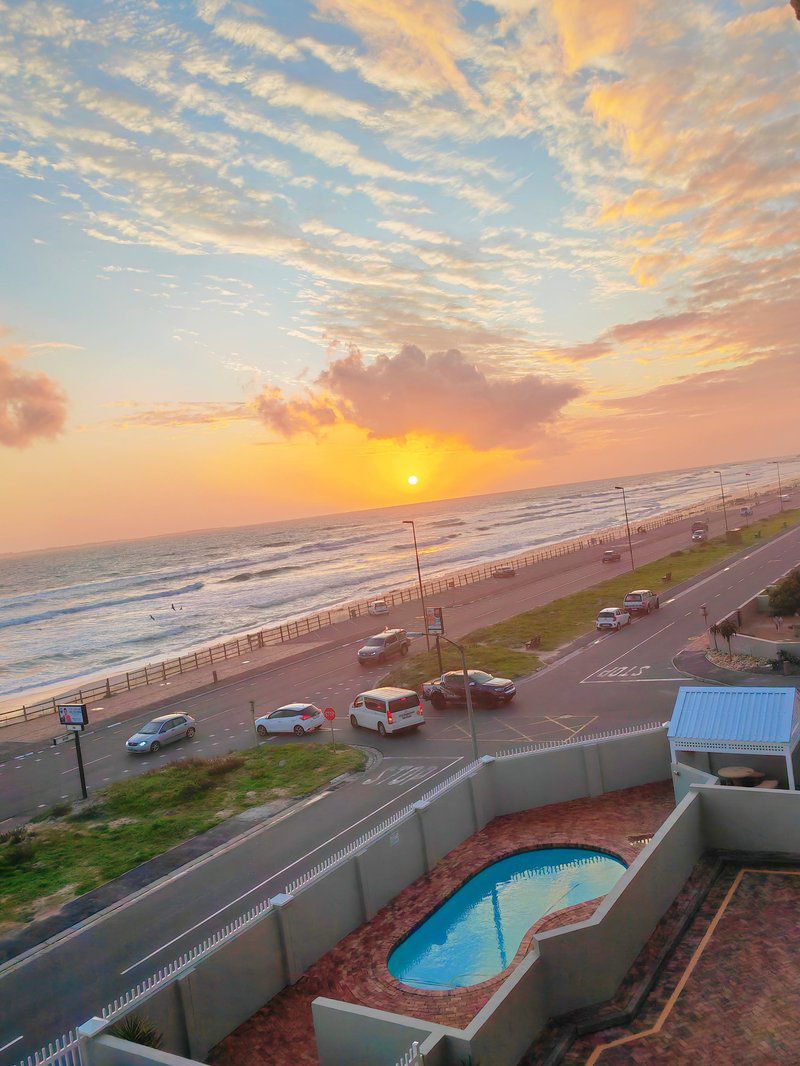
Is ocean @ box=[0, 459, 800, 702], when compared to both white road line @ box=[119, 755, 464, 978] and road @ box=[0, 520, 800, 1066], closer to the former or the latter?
road @ box=[0, 520, 800, 1066]

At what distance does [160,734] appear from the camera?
1329 inches

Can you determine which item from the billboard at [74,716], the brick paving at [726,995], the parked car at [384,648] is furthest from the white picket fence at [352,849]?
the parked car at [384,648]

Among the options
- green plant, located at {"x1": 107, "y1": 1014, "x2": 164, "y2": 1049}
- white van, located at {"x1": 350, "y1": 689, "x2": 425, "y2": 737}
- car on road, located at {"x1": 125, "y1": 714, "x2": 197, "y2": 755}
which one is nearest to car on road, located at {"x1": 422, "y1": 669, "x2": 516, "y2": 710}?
white van, located at {"x1": 350, "y1": 689, "x2": 425, "y2": 737}

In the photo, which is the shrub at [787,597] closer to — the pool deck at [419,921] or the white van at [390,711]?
the white van at [390,711]

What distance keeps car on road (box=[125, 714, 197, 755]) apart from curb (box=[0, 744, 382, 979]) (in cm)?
1080

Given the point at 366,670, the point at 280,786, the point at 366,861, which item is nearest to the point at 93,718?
the point at 366,670

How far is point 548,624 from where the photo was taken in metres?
51.8

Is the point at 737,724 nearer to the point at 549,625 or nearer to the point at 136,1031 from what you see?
the point at 136,1031

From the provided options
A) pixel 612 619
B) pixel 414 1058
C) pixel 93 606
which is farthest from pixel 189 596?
pixel 414 1058

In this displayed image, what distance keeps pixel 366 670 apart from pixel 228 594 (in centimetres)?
7762

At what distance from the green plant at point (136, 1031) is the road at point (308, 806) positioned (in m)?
3.81

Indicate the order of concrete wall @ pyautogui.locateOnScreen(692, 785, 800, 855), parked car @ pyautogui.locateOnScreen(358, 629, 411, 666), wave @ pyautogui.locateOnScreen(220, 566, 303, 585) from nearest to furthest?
concrete wall @ pyautogui.locateOnScreen(692, 785, 800, 855), parked car @ pyautogui.locateOnScreen(358, 629, 411, 666), wave @ pyautogui.locateOnScreen(220, 566, 303, 585)

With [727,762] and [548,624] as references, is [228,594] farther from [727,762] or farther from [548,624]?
[727,762]

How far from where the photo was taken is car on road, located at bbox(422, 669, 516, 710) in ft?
112
